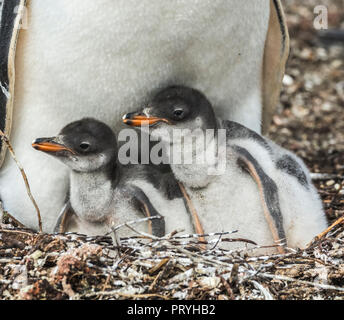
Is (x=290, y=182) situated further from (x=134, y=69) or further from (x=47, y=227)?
(x=47, y=227)

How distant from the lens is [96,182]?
320 centimetres

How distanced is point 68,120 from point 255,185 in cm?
95

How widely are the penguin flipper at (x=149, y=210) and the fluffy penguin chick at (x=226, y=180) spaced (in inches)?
8.3

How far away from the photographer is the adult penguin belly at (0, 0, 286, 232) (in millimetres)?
2965

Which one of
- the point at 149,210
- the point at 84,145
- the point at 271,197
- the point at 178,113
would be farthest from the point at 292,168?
the point at 84,145

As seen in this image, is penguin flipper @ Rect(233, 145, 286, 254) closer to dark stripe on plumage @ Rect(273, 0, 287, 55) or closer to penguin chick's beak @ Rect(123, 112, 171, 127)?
penguin chick's beak @ Rect(123, 112, 171, 127)

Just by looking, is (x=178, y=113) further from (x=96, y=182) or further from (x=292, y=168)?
(x=292, y=168)

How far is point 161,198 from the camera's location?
3.23 meters

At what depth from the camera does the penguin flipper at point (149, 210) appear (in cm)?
305

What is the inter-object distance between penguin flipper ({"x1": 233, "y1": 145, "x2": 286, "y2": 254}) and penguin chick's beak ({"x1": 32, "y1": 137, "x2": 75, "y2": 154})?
86 cm

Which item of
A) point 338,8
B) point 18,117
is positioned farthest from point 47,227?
point 338,8

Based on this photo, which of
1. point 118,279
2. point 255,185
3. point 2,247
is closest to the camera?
point 118,279

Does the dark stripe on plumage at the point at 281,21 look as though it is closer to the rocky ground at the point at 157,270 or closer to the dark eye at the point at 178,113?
the dark eye at the point at 178,113

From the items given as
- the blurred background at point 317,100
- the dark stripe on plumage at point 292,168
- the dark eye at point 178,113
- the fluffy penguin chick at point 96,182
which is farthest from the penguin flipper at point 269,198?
the blurred background at point 317,100
